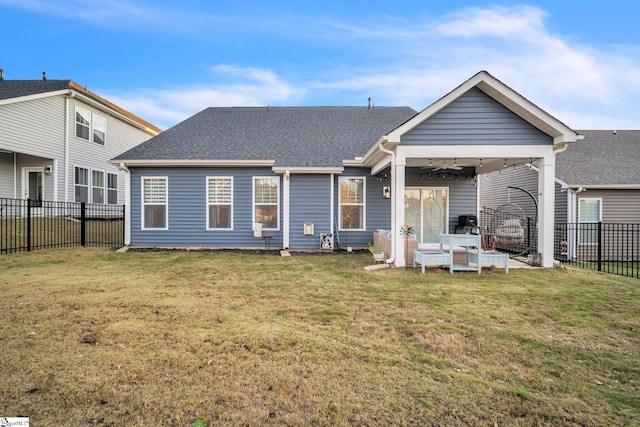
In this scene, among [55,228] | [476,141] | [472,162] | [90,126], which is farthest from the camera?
[90,126]

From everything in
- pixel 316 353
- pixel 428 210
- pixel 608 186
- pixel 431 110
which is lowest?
pixel 316 353

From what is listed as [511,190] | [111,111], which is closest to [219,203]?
[111,111]

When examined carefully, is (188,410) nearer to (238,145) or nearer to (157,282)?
(157,282)

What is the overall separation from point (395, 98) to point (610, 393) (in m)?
16.1

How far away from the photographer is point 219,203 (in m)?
11.2

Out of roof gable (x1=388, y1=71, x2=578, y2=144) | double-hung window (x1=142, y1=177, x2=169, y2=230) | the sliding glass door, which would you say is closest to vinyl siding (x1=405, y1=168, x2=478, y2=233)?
the sliding glass door

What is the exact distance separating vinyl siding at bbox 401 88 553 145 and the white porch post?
606 millimetres

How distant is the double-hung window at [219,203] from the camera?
11211 mm

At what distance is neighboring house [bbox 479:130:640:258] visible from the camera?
11633mm

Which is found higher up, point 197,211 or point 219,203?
point 219,203

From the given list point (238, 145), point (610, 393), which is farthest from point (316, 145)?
point (610, 393)

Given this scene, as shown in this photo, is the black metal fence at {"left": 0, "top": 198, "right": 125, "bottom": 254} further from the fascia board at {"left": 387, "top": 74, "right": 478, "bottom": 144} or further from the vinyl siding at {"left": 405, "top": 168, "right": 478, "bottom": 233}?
the vinyl siding at {"left": 405, "top": 168, "right": 478, "bottom": 233}

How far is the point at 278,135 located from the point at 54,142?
35.6 ft

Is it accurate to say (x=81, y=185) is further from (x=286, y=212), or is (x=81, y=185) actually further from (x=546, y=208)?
(x=546, y=208)
